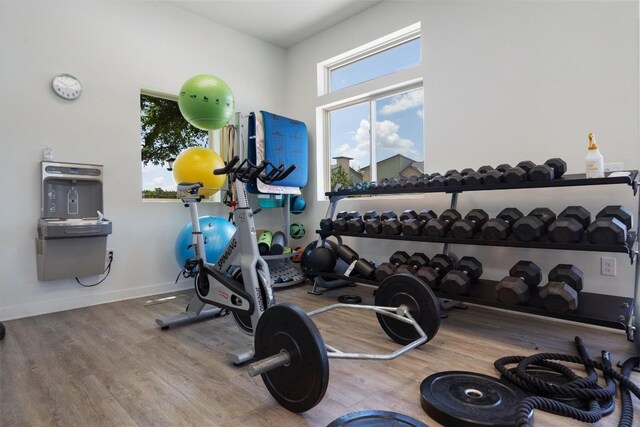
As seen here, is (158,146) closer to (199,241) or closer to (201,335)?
(199,241)

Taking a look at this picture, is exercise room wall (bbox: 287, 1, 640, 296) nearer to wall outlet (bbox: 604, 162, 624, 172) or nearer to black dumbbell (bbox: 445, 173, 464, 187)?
wall outlet (bbox: 604, 162, 624, 172)

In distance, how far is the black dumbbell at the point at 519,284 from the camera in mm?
2188

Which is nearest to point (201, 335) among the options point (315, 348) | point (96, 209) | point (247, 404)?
point (247, 404)

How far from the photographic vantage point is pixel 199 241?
8.24 ft

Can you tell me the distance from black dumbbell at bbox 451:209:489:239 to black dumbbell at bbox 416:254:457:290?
0.78ft

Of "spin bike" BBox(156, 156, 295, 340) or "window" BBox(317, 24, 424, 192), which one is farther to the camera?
"window" BBox(317, 24, 424, 192)

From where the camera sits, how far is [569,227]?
212 centimetres

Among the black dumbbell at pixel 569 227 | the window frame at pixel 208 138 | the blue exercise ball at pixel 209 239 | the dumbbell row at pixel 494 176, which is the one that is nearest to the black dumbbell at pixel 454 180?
the dumbbell row at pixel 494 176

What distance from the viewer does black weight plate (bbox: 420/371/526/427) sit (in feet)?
4.51

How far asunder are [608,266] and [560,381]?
1203 millimetres

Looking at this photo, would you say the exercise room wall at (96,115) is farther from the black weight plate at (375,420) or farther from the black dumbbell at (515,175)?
the black dumbbell at (515,175)

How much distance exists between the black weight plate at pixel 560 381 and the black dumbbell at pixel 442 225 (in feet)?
3.58

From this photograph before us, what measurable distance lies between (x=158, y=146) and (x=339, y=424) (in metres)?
3.60

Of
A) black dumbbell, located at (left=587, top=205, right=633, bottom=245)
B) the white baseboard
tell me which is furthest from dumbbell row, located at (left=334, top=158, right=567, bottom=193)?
the white baseboard
